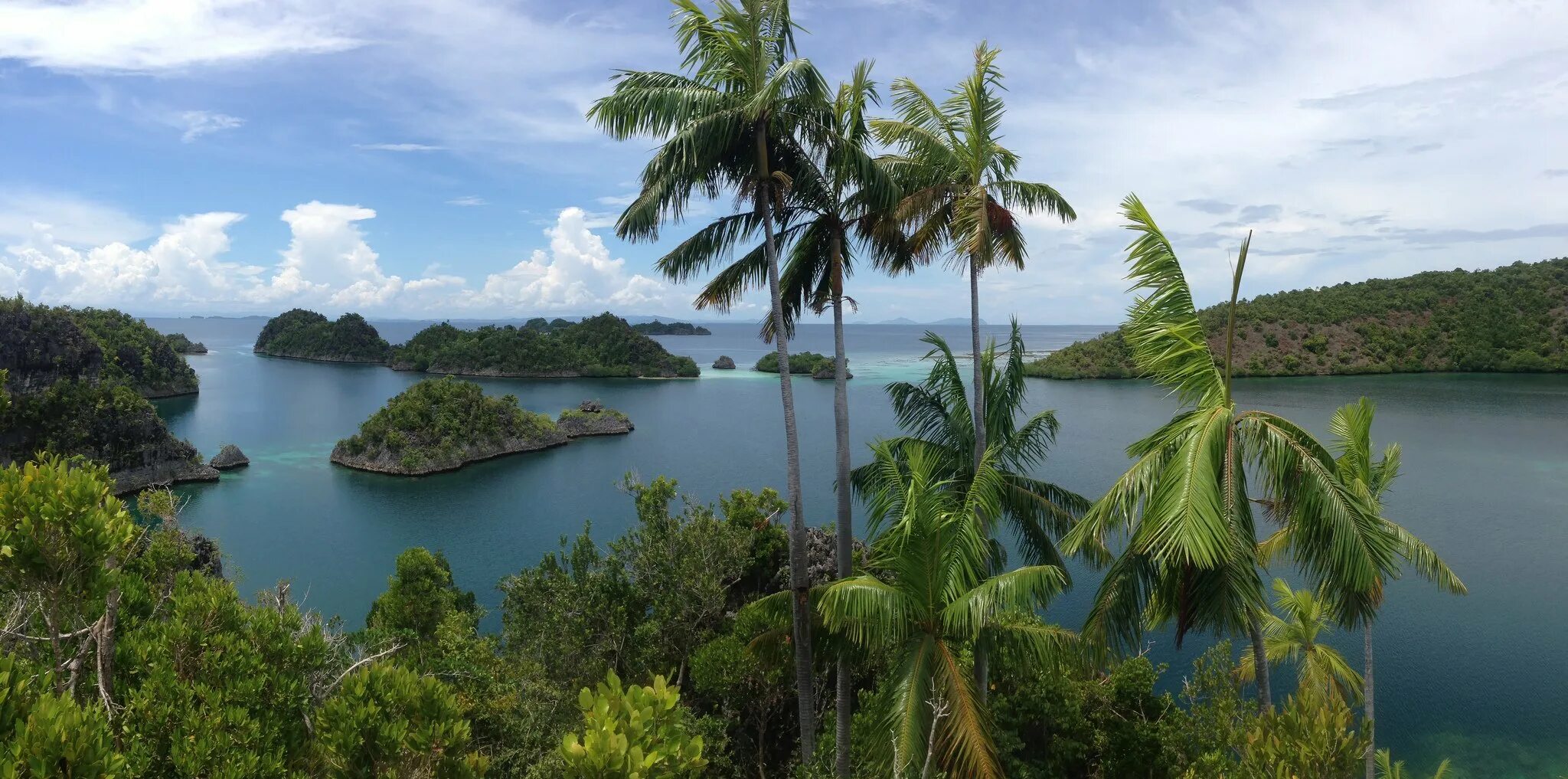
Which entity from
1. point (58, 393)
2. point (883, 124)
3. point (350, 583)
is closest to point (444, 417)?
point (58, 393)

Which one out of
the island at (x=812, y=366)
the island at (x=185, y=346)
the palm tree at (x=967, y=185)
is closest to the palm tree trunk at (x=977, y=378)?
the palm tree at (x=967, y=185)

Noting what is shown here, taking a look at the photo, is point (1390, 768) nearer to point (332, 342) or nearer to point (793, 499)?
point (793, 499)

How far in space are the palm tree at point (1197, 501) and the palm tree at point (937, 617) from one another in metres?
0.68

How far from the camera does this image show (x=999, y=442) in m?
9.55

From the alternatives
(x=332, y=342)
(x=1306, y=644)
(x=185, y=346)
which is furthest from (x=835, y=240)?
(x=185, y=346)

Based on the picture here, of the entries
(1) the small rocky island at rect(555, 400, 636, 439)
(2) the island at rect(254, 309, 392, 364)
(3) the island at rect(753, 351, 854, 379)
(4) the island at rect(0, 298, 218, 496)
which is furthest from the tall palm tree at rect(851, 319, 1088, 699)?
(2) the island at rect(254, 309, 392, 364)

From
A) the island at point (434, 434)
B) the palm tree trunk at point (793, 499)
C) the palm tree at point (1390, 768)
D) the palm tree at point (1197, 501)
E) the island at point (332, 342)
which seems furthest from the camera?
the island at point (332, 342)

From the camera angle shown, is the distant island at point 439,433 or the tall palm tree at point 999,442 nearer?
the tall palm tree at point 999,442

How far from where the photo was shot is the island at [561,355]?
94812 millimetres

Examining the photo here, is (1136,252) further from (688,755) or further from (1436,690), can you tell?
(1436,690)

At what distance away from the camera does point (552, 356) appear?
311 ft

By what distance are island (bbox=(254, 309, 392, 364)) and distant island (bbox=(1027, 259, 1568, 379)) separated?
106 metres

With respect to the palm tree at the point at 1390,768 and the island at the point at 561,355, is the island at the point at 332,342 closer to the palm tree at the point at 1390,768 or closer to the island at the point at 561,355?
the island at the point at 561,355

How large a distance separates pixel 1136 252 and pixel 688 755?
550cm
